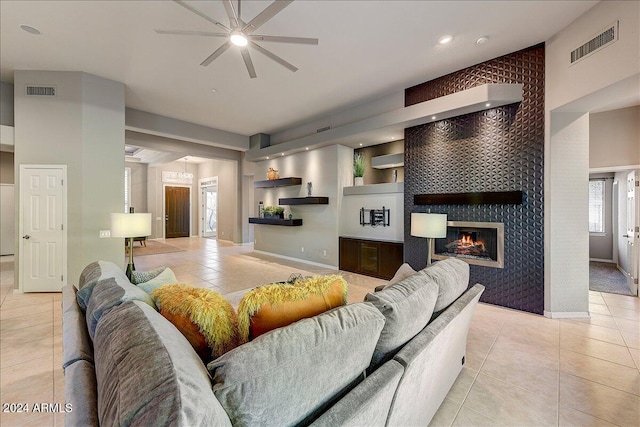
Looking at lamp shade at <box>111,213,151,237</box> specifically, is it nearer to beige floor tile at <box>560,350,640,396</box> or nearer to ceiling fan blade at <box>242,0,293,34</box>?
ceiling fan blade at <box>242,0,293,34</box>

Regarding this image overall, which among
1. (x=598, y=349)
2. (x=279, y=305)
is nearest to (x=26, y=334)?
(x=279, y=305)

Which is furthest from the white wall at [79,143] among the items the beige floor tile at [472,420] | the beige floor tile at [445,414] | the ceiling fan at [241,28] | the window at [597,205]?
the window at [597,205]

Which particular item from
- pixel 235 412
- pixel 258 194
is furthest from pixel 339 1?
pixel 258 194

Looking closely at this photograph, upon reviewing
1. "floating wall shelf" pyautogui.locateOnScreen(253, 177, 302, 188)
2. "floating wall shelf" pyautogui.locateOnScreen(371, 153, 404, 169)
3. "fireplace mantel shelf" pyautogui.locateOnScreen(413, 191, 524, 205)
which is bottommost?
"fireplace mantel shelf" pyautogui.locateOnScreen(413, 191, 524, 205)

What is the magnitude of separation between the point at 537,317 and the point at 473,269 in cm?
91

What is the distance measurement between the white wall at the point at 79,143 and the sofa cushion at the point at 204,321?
4.33 meters

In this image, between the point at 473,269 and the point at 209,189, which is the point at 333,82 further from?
the point at 209,189

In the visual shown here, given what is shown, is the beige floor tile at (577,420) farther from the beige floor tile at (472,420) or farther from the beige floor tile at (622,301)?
the beige floor tile at (622,301)

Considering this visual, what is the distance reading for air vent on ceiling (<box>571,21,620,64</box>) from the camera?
Answer: 2579 millimetres

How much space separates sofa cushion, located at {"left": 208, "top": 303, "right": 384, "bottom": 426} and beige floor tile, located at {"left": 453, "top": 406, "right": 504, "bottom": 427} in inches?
46.1

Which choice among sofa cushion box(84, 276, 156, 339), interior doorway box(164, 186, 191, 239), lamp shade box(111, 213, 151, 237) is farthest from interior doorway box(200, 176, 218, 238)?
sofa cushion box(84, 276, 156, 339)

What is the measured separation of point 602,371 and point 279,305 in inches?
116

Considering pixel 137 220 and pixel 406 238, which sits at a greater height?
pixel 137 220

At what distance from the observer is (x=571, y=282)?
3354 millimetres
